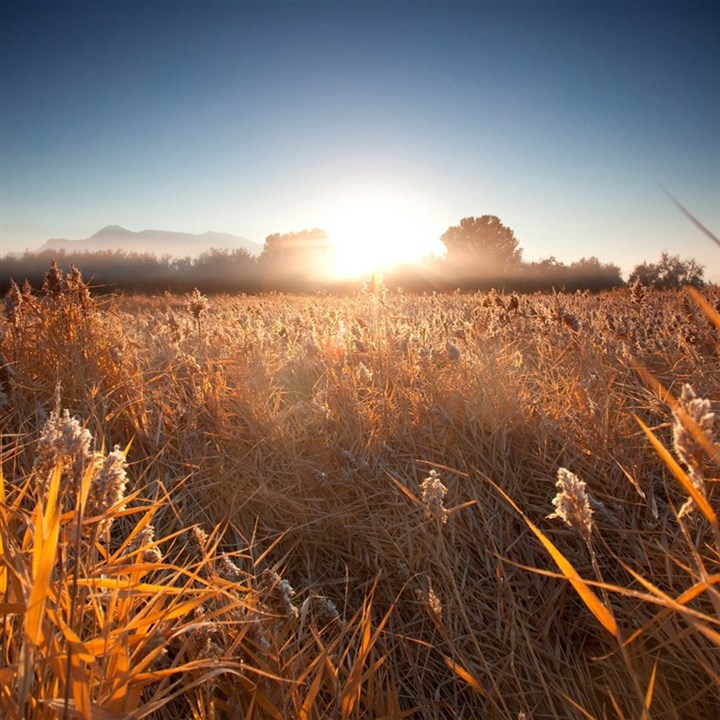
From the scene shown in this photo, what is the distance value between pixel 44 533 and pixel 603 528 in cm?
154

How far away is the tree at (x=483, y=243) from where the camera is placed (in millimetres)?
42812

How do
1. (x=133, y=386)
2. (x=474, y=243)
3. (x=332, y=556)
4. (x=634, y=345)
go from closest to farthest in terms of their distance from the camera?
(x=332, y=556) < (x=133, y=386) < (x=634, y=345) < (x=474, y=243)

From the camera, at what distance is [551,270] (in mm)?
31859

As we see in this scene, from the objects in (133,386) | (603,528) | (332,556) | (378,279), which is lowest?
(332,556)

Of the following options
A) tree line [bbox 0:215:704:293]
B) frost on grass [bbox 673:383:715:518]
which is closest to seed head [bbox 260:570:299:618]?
frost on grass [bbox 673:383:715:518]

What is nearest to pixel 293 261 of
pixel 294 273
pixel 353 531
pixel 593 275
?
pixel 294 273

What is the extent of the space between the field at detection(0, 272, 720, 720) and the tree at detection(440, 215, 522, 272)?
40800 mm

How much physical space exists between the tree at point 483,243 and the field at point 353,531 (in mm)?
40800

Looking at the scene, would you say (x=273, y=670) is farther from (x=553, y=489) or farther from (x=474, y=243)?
(x=474, y=243)

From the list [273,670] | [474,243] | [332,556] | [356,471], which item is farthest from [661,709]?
[474,243]

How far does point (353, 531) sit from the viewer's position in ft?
6.05

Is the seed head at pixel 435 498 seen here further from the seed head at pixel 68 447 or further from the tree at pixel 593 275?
the tree at pixel 593 275

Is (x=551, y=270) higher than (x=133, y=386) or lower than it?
higher

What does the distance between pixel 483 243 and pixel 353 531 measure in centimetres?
4378
